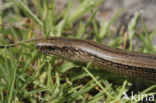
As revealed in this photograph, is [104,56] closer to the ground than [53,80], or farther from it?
farther from it

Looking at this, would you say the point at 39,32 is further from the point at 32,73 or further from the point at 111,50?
the point at 111,50

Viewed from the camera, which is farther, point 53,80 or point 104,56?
point 53,80

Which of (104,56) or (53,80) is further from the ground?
(104,56)

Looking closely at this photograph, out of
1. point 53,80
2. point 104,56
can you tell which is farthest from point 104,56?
point 53,80

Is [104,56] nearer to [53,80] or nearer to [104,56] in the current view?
[104,56]

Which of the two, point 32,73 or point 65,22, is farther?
point 65,22

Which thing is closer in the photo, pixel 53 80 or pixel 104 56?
pixel 104 56

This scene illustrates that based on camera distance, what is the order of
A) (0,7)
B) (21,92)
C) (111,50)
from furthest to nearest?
(0,7), (111,50), (21,92)

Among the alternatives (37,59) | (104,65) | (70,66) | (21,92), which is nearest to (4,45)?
(37,59)
